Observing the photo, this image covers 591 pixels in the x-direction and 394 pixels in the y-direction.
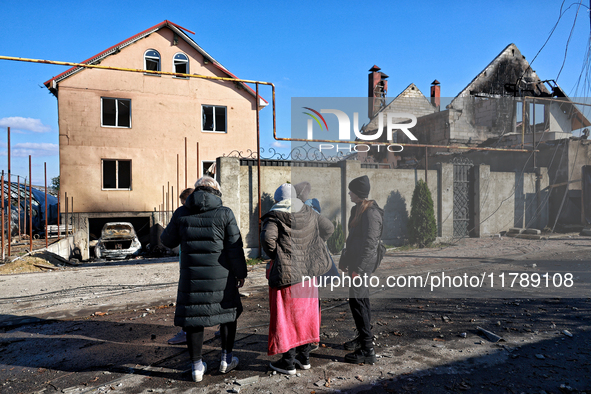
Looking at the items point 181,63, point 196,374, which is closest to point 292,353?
point 196,374

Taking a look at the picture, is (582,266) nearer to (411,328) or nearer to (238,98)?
(411,328)

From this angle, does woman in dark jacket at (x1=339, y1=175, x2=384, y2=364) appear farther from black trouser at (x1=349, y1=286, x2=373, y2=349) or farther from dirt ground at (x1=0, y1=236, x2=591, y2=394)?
dirt ground at (x1=0, y1=236, x2=591, y2=394)

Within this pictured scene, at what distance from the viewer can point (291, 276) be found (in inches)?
123

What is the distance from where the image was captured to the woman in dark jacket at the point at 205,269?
303 cm

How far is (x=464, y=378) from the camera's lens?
2.99 metres

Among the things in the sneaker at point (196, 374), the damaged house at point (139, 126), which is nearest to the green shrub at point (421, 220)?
the damaged house at point (139, 126)

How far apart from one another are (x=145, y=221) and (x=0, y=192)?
774cm

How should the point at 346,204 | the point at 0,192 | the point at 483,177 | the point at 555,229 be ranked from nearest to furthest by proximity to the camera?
the point at 0,192 → the point at 346,204 → the point at 483,177 → the point at 555,229

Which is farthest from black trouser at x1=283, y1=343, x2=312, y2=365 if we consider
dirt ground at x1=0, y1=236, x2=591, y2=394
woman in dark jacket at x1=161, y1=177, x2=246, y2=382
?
woman in dark jacket at x1=161, y1=177, x2=246, y2=382

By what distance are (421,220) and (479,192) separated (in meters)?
3.82

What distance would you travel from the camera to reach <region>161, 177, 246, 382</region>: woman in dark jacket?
3033mm

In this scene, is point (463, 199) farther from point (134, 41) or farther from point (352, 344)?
point (134, 41)

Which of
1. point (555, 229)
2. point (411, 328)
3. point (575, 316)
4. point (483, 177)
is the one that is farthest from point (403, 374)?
point (555, 229)

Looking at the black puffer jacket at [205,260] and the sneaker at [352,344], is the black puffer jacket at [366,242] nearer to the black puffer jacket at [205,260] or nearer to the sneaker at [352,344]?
the sneaker at [352,344]
